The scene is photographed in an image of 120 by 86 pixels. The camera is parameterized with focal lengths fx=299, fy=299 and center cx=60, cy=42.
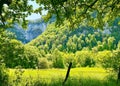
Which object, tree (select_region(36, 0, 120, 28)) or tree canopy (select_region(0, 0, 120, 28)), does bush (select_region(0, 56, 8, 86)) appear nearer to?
tree canopy (select_region(0, 0, 120, 28))

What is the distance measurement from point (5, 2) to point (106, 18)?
9751mm

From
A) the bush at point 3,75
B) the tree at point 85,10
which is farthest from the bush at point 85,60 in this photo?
the bush at point 3,75

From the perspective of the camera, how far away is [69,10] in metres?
17.9

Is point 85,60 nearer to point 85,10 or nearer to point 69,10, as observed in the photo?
point 85,10

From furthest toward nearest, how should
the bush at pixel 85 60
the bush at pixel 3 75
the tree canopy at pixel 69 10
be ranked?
the bush at pixel 85 60 → the tree canopy at pixel 69 10 → the bush at pixel 3 75

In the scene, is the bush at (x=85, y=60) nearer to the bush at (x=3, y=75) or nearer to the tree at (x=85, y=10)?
the tree at (x=85, y=10)

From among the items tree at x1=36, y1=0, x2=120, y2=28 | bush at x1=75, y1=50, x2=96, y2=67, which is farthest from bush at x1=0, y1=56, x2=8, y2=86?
bush at x1=75, y1=50, x2=96, y2=67

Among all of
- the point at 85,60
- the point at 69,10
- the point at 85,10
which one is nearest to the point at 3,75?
the point at 69,10

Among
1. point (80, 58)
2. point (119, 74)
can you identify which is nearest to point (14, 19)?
point (119, 74)

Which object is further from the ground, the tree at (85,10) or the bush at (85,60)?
the tree at (85,10)

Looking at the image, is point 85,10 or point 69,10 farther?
point 85,10

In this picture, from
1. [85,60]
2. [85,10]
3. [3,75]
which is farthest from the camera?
[85,60]

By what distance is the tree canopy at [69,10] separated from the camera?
58.1 feet

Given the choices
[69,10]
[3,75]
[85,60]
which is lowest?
[85,60]
